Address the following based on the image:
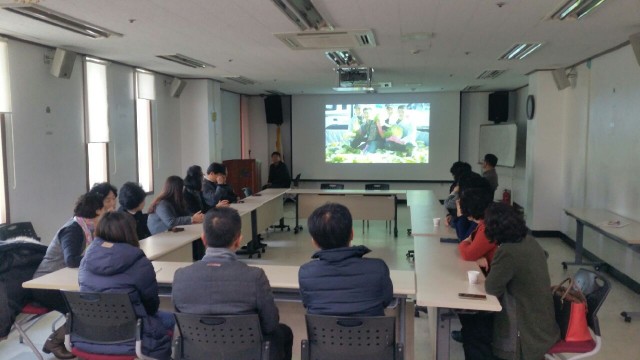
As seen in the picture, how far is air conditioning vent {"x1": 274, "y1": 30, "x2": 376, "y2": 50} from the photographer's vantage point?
489 cm

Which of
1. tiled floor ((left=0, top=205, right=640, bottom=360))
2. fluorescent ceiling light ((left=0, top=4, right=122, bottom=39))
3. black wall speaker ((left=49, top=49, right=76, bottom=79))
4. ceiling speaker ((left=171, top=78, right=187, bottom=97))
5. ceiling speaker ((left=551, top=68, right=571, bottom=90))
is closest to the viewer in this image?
tiled floor ((left=0, top=205, right=640, bottom=360))

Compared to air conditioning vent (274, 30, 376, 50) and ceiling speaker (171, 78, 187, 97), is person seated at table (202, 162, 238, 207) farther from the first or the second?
ceiling speaker (171, 78, 187, 97)

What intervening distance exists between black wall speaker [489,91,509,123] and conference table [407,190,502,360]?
7.76m

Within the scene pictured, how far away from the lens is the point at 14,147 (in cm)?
512

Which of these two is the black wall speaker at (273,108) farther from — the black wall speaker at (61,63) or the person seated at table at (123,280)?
the person seated at table at (123,280)

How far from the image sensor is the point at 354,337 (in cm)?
226

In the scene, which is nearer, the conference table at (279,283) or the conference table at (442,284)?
the conference table at (442,284)

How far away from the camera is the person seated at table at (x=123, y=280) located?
2666 mm

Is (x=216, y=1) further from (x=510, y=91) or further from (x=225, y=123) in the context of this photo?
(x=510, y=91)

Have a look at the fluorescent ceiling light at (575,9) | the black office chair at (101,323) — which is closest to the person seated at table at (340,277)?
the black office chair at (101,323)

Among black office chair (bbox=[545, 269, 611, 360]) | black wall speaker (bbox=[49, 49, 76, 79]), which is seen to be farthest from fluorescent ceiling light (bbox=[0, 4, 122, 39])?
black office chair (bbox=[545, 269, 611, 360])

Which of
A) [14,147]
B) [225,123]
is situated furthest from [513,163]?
[14,147]

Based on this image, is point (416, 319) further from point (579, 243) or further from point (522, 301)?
point (579, 243)

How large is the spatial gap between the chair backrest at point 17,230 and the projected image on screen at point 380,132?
26.6 feet
